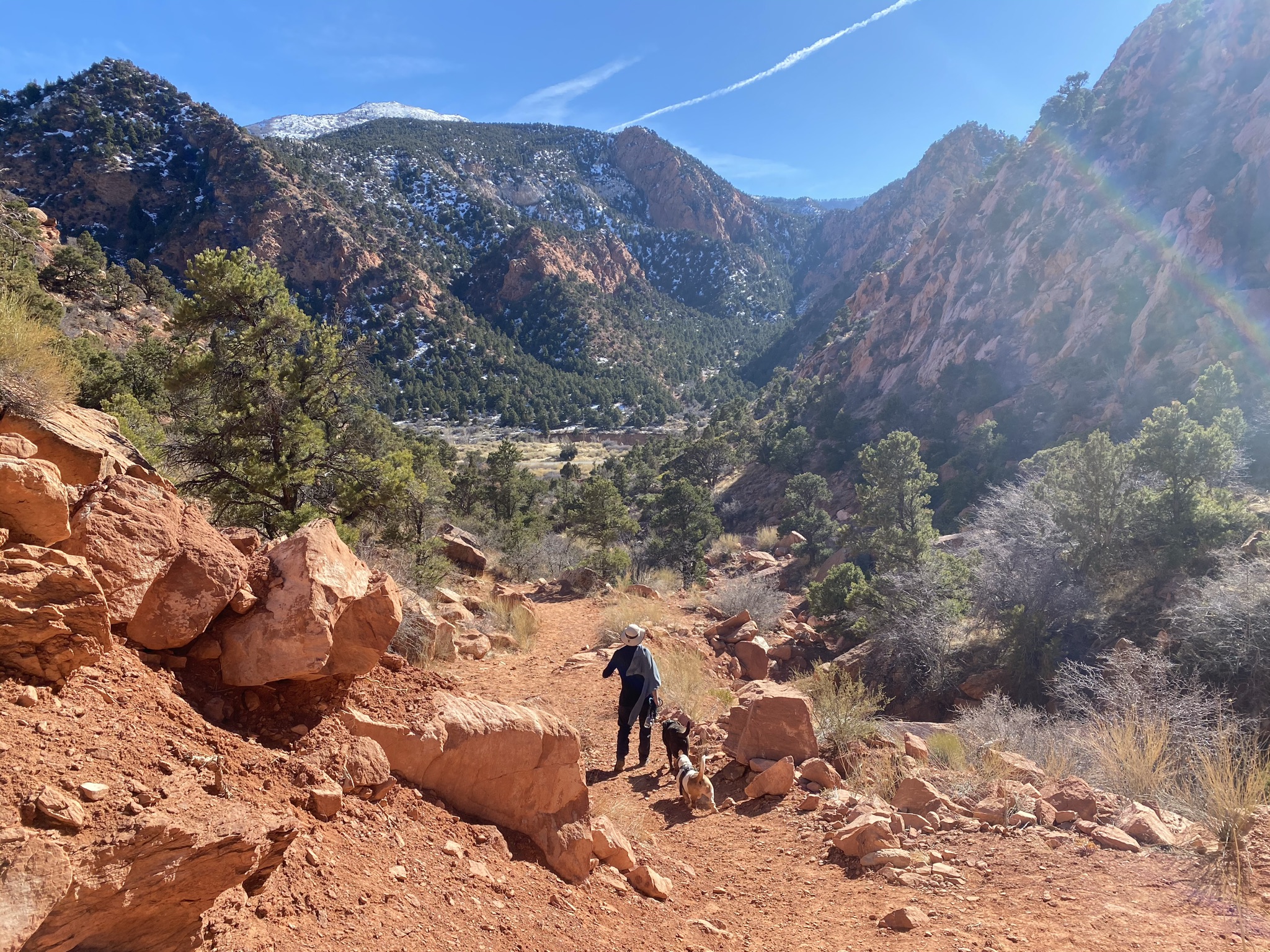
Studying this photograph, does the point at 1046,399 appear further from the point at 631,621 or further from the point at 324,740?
the point at 324,740

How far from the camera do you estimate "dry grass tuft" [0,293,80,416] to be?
4059 mm

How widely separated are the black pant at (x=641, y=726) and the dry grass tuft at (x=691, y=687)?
1044 millimetres

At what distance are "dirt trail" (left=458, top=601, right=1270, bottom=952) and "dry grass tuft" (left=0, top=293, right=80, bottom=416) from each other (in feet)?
15.0

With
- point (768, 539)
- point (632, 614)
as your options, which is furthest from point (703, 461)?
point (632, 614)

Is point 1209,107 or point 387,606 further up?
point 1209,107

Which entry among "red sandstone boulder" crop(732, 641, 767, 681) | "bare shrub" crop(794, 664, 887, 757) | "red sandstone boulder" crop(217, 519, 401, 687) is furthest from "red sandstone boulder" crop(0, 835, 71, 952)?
"red sandstone boulder" crop(732, 641, 767, 681)

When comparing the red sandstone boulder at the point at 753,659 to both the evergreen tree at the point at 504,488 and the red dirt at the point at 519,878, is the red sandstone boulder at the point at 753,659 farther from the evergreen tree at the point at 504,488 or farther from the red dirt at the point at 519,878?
the evergreen tree at the point at 504,488

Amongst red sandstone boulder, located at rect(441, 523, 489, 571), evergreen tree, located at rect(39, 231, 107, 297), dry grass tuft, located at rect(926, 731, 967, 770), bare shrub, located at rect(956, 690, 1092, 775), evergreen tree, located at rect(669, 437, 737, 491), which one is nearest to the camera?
bare shrub, located at rect(956, 690, 1092, 775)

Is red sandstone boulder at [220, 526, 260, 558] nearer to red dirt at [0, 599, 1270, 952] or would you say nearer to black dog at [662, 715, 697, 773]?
red dirt at [0, 599, 1270, 952]

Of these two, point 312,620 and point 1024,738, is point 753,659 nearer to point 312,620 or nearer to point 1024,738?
point 1024,738

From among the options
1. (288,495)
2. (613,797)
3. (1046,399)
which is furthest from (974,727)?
(1046,399)

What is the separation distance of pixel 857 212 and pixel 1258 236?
110 metres

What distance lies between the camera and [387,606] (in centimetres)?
341

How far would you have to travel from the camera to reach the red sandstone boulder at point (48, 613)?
6.88 feet
